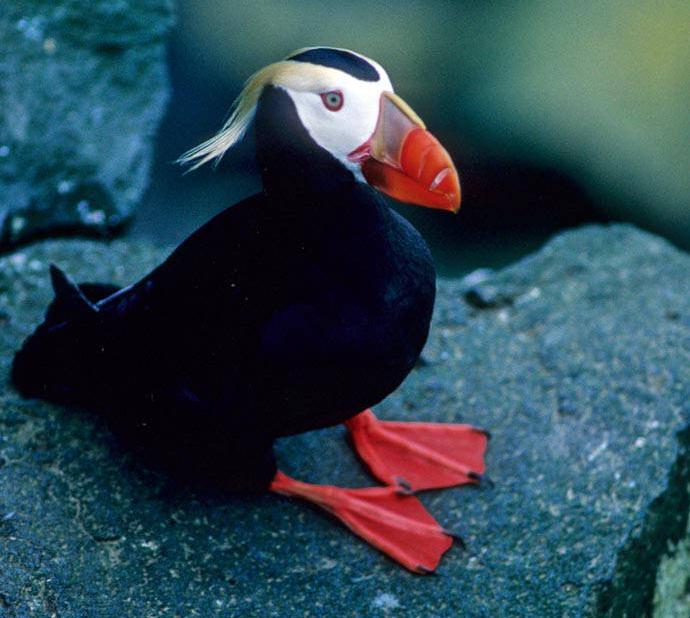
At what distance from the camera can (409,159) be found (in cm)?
219

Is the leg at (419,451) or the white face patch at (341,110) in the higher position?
the white face patch at (341,110)

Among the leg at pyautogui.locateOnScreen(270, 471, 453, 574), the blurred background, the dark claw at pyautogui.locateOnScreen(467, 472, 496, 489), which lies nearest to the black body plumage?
the leg at pyautogui.locateOnScreen(270, 471, 453, 574)

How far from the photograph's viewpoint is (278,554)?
264 centimetres

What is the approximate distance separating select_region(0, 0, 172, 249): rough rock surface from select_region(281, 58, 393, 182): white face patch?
5.98 feet

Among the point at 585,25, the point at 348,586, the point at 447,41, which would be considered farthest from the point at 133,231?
the point at 348,586

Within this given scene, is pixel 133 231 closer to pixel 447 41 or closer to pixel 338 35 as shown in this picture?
pixel 338 35

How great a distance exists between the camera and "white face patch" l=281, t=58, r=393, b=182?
85.8 inches

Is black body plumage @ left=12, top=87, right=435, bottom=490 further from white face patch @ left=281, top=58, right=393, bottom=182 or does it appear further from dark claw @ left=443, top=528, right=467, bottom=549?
dark claw @ left=443, top=528, right=467, bottom=549

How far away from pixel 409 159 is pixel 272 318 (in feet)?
1.54

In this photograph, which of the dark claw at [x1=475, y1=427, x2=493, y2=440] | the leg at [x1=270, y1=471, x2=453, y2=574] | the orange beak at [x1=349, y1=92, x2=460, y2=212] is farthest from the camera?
the dark claw at [x1=475, y1=427, x2=493, y2=440]

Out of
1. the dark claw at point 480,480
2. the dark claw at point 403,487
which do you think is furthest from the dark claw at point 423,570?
the dark claw at point 480,480

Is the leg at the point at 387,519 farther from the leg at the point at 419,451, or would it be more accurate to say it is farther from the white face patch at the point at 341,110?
the white face patch at the point at 341,110

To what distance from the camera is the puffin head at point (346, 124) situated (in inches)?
85.9

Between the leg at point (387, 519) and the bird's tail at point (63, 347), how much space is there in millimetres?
581
